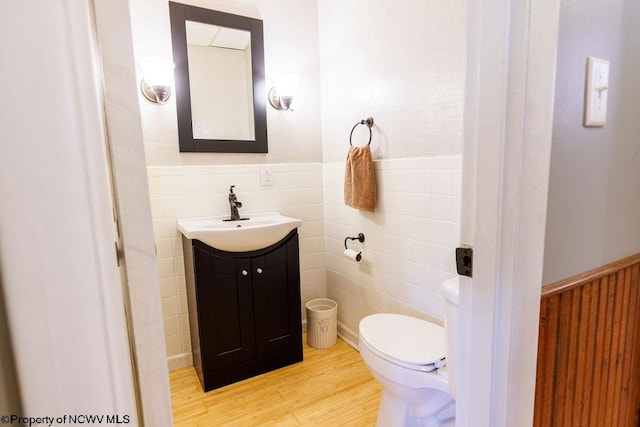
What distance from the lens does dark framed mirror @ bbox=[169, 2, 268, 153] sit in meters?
1.91

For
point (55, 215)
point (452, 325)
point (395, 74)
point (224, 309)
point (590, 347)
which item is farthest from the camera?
point (224, 309)

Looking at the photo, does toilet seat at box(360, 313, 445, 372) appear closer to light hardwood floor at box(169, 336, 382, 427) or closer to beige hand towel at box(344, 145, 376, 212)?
light hardwood floor at box(169, 336, 382, 427)

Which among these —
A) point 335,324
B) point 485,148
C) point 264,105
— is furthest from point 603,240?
point 264,105

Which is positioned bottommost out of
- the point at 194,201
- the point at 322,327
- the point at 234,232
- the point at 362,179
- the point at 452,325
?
the point at 322,327

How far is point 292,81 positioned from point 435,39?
94cm

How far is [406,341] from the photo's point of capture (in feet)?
4.43

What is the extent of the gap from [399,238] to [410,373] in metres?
0.74

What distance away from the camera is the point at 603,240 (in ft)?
2.56

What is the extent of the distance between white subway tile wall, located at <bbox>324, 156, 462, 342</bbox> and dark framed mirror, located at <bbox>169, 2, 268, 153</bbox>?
0.63 meters

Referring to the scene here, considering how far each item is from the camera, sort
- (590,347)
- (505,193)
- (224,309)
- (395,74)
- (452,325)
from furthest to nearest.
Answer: (224,309)
(395,74)
(452,325)
(590,347)
(505,193)

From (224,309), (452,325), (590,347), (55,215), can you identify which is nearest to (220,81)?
(224,309)

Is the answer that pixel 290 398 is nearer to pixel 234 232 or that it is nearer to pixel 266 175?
pixel 234 232

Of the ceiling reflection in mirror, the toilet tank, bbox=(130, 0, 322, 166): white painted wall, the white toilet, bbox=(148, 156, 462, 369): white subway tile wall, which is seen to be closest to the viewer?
the toilet tank

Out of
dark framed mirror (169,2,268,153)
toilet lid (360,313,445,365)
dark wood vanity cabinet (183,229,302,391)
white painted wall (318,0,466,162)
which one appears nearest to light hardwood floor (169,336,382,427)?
dark wood vanity cabinet (183,229,302,391)
